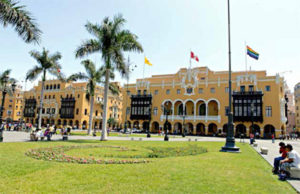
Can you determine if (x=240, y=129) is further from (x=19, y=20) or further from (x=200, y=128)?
(x=19, y=20)

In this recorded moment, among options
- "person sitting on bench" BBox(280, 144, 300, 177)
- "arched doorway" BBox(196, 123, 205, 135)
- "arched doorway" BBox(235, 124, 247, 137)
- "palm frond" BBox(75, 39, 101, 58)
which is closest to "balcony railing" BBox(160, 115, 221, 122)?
"arched doorway" BBox(196, 123, 205, 135)

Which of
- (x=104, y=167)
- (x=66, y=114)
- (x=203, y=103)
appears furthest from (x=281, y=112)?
(x=66, y=114)

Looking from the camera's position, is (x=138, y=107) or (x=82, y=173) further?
(x=138, y=107)

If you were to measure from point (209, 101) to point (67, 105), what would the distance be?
133 feet

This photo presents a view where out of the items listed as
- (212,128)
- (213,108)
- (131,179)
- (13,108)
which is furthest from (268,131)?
(13,108)

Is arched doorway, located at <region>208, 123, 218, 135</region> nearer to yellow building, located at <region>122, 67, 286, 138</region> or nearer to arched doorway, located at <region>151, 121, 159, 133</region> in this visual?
yellow building, located at <region>122, 67, 286, 138</region>

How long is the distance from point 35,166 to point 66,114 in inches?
2335

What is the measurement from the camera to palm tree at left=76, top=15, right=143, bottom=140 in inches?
863

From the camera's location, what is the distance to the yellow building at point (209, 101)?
43031 millimetres

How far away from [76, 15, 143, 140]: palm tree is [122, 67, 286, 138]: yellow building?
21.7m

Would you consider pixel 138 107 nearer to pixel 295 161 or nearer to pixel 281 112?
pixel 281 112

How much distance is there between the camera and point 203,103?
51.4 m

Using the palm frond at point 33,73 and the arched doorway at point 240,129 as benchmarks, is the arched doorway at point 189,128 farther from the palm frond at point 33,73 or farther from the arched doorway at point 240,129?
the palm frond at point 33,73

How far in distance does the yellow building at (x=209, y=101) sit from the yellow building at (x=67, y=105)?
503 inches
